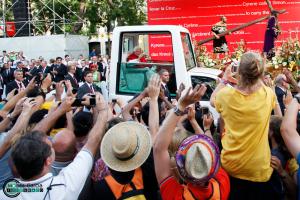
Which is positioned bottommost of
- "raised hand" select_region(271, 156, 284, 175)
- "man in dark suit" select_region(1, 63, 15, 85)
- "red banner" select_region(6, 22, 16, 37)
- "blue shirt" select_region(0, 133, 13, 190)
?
"man in dark suit" select_region(1, 63, 15, 85)

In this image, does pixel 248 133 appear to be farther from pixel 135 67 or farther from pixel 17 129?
pixel 135 67

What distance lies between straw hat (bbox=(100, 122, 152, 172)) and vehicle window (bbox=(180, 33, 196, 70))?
5.68 meters

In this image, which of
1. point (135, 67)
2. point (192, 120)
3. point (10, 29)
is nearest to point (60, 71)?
point (135, 67)

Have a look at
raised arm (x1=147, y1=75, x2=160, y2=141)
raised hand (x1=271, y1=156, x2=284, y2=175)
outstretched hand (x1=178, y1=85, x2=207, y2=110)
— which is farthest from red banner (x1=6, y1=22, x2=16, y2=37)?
outstretched hand (x1=178, y1=85, x2=207, y2=110)

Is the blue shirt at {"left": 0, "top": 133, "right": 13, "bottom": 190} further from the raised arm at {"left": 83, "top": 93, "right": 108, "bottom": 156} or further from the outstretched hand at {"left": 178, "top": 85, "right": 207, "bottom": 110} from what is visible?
the outstretched hand at {"left": 178, "top": 85, "right": 207, "bottom": 110}

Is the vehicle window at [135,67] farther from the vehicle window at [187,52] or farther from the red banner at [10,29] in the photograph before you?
the red banner at [10,29]

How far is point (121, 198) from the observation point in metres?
2.74

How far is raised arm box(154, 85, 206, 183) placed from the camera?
2.70 m

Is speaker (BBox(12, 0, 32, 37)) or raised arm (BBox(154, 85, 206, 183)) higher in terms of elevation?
speaker (BBox(12, 0, 32, 37))

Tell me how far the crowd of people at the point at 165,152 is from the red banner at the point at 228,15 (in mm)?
14217

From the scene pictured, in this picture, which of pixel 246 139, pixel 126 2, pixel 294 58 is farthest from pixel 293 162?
pixel 126 2

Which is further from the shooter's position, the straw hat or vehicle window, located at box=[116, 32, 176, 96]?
vehicle window, located at box=[116, 32, 176, 96]

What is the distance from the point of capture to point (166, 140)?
272cm

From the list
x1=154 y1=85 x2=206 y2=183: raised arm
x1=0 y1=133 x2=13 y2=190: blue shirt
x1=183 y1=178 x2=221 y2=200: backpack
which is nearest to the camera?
x1=183 y1=178 x2=221 y2=200: backpack
